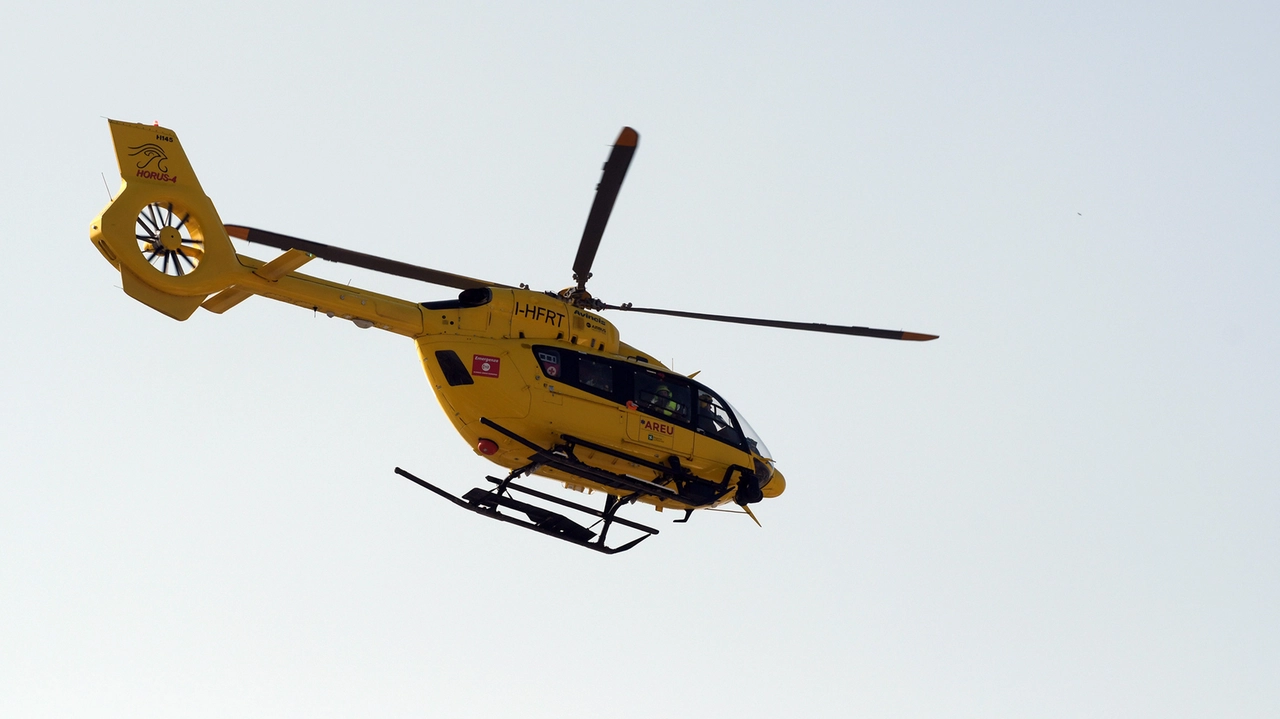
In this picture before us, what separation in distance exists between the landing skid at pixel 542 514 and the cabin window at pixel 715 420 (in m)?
2.06

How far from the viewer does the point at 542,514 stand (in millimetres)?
23141

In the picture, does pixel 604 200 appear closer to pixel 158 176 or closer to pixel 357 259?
pixel 357 259

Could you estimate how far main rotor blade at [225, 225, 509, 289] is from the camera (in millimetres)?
20234

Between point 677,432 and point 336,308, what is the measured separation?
5877 millimetres

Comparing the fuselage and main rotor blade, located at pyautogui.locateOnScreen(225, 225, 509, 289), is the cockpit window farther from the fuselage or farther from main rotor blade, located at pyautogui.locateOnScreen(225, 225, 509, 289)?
main rotor blade, located at pyautogui.locateOnScreen(225, 225, 509, 289)

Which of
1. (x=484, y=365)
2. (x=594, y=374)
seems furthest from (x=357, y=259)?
(x=594, y=374)

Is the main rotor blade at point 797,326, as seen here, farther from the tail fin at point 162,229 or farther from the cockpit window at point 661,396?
the tail fin at point 162,229

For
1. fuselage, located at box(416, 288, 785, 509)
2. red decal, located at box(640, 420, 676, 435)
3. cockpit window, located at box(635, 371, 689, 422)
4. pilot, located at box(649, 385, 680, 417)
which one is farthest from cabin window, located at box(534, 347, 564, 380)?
pilot, located at box(649, 385, 680, 417)

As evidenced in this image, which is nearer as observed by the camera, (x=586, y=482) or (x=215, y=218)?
(x=215, y=218)

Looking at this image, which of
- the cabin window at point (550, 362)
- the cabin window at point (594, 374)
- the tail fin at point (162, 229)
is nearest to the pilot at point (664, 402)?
the cabin window at point (594, 374)

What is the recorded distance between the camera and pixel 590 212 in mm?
21547

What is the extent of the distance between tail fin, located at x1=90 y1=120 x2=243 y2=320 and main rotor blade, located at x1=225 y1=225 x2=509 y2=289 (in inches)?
16.1

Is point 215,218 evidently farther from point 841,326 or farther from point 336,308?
point 841,326

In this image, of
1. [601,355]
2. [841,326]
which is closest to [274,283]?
[601,355]
